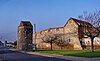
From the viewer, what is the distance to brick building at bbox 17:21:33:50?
320ft

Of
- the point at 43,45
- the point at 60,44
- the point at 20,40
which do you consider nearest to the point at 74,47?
the point at 60,44

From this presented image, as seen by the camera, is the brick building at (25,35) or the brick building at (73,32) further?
A: the brick building at (25,35)

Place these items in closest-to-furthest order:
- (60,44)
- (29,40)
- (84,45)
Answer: (84,45) < (60,44) < (29,40)

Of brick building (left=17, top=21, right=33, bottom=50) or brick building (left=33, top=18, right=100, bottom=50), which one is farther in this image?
brick building (left=17, top=21, right=33, bottom=50)

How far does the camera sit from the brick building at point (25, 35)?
97.5 m

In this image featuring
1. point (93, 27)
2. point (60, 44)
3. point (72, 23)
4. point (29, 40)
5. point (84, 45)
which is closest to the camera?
point (93, 27)

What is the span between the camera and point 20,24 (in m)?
104

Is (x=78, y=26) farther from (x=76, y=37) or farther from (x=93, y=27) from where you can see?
(x=93, y=27)

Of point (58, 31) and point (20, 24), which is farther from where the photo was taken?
point (20, 24)

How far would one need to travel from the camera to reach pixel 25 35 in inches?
3863

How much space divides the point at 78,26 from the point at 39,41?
1053 inches

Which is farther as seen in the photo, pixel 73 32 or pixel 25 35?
pixel 25 35

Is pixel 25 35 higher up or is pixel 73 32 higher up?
pixel 73 32

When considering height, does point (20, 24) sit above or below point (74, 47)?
above
